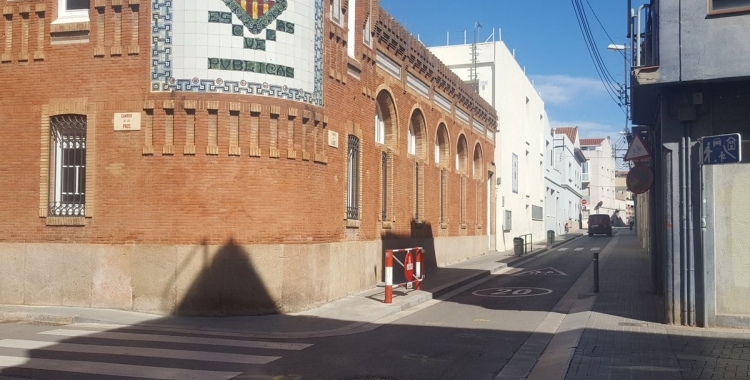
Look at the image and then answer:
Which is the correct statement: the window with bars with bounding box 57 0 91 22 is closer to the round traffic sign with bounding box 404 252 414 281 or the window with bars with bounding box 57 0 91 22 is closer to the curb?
the curb

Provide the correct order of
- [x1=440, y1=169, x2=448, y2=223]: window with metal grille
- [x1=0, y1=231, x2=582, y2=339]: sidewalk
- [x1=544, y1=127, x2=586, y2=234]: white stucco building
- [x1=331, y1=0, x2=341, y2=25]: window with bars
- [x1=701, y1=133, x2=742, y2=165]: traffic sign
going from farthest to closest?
[x1=544, y1=127, x2=586, y2=234]: white stucco building
[x1=440, y1=169, x2=448, y2=223]: window with metal grille
[x1=331, y1=0, x2=341, y2=25]: window with bars
[x1=0, y1=231, x2=582, y2=339]: sidewalk
[x1=701, y1=133, x2=742, y2=165]: traffic sign

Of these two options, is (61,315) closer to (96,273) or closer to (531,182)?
(96,273)

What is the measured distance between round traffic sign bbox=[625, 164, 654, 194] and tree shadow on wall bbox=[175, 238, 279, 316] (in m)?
7.38

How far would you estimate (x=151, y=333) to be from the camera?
11992 mm

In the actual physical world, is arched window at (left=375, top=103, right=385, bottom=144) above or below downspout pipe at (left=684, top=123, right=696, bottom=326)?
above

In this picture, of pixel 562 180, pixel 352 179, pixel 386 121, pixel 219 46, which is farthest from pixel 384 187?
pixel 562 180

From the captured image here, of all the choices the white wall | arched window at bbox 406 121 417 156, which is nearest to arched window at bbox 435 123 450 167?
arched window at bbox 406 121 417 156

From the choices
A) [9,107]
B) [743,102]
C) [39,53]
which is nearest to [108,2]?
[39,53]

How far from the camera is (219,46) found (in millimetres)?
14078

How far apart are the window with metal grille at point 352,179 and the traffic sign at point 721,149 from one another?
334 inches

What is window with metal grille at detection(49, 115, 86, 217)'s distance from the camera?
14805mm

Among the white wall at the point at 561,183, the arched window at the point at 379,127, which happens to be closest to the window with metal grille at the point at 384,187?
the arched window at the point at 379,127

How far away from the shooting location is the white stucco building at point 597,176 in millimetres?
92062

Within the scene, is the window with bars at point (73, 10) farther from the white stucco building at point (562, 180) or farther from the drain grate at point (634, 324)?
the white stucco building at point (562, 180)
